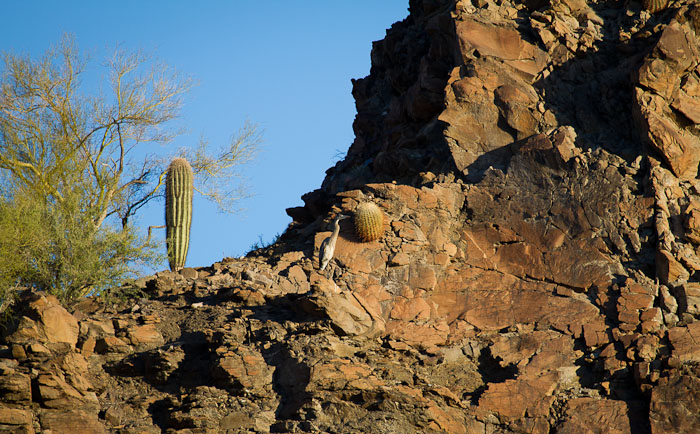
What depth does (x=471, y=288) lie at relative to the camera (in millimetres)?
12938

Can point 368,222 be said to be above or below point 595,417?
above

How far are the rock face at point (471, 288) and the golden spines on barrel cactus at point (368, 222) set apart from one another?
21 centimetres

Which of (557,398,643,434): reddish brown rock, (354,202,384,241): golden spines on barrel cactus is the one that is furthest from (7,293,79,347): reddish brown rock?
(557,398,643,434): reddish brown rock

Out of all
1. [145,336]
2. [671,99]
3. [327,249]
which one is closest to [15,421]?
[145,336]

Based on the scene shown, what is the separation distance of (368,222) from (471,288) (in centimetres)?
198

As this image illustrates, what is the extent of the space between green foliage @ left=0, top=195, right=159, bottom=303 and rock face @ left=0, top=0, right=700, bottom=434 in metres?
0.60

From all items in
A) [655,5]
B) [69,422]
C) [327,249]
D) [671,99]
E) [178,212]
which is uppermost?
[655,5]

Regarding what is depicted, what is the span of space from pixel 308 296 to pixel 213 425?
2.46m

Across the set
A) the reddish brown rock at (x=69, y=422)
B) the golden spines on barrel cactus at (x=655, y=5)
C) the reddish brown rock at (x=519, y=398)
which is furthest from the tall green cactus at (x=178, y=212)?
the golden spines on barrel cactus at (x=655, y=5)

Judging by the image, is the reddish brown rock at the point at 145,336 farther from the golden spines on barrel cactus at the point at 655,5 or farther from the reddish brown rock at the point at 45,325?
the golden spines on barrel cactus at the point at 655,5

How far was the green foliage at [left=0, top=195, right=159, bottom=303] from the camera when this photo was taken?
11820mm

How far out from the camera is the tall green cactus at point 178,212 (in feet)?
48.2

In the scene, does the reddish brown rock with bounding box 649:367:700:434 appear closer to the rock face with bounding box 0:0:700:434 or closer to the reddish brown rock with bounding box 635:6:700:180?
the rock face with bounding box 0:0:700:434

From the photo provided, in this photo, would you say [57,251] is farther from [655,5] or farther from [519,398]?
[655,5]
